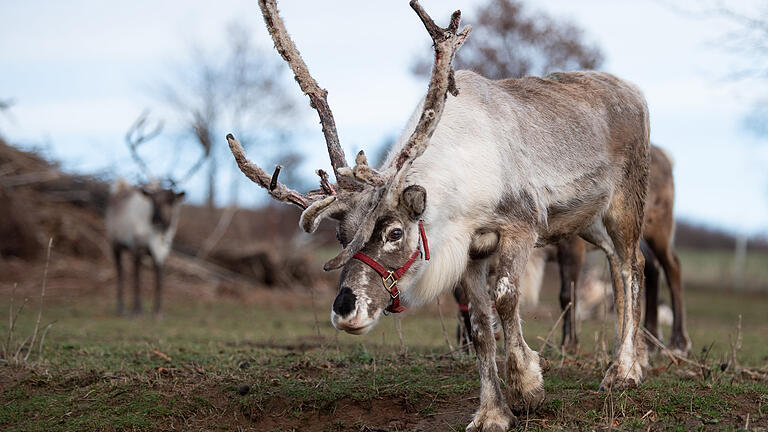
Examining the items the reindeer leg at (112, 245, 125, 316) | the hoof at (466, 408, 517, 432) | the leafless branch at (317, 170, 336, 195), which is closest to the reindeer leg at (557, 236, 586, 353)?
the hoof at (466, 408, 517, 432)

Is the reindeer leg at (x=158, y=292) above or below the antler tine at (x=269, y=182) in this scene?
below

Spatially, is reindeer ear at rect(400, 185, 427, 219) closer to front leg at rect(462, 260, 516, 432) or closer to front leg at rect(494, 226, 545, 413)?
front leg at rect(494, 226, 545, 413)

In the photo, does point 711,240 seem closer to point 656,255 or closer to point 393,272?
point 656,255

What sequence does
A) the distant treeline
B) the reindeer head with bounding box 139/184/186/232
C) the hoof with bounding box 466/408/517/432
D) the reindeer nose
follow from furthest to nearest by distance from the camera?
the distant treeline < the reindeer head with bounding box 139/184/186/232 < the hoof with bounding box 466/408/517/432 < the reindeer nose

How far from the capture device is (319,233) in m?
20.9

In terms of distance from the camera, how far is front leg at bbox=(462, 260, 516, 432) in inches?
175

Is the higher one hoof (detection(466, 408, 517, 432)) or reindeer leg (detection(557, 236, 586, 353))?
reindeer leg (detection(557, 236, 586, 353))

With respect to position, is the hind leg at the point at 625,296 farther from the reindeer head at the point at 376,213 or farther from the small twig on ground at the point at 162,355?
the small twig on ground at the point at 162,355

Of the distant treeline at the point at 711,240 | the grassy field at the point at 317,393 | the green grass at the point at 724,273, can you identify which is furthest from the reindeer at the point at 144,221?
the distant treeline at the point at 711,240

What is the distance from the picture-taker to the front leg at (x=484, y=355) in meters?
4.45

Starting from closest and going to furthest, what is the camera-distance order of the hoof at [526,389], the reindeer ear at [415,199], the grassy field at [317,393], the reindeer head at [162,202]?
the reindeer ear at [415,199] < the hoof at [526,389] < the grassy field at [317,393] < the reindeer head at [162,202]

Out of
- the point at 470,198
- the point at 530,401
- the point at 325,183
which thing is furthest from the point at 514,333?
the point at 325,183

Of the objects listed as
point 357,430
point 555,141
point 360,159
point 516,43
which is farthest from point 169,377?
point 516,43

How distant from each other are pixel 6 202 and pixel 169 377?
1352 centimetres
